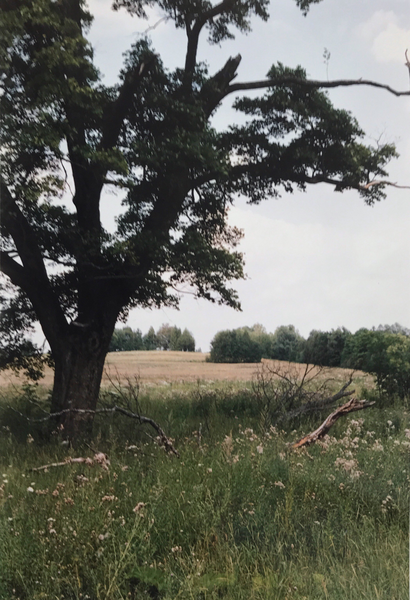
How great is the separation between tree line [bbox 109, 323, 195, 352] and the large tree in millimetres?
158

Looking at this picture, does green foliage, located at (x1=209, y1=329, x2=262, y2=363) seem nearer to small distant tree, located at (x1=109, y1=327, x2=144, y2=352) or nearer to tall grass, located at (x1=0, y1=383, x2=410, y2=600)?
small distant tree, located at (x1=109, y1=327, x2=144, y2=352)

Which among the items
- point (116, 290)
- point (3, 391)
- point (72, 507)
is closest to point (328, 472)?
point (72, 507)

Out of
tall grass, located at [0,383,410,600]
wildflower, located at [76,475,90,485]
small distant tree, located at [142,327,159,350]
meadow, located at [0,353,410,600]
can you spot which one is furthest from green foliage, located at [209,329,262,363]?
wildflower, located at [76,475,90,485]

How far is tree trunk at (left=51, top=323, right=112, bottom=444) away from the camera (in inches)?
231

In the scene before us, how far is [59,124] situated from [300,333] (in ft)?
12.9

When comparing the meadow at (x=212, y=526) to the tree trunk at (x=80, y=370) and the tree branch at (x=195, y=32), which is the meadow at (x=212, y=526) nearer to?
the tree trunk at (x=80, y=370)

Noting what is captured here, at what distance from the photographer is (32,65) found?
5262 mm

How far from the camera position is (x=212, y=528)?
2867 mm

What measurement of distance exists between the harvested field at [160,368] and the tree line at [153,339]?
85mm

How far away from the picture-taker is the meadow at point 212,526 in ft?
8.23

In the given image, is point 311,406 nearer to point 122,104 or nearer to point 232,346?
point 232,346

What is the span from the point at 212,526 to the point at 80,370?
3.52 metres

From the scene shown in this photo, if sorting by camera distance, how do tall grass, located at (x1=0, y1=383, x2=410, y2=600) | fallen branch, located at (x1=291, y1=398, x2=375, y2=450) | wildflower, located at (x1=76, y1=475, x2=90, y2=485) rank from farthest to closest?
1. fallen branch, located at (x1=291, y1=398, x2=375, y2=450)
2. wildflower, located at (x1=76, y1=475, x2=90, y2=485)
3. tall grass, located at (x1=0, y1=383, x2=410, y2=600)

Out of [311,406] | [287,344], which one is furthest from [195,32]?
[311,406]
